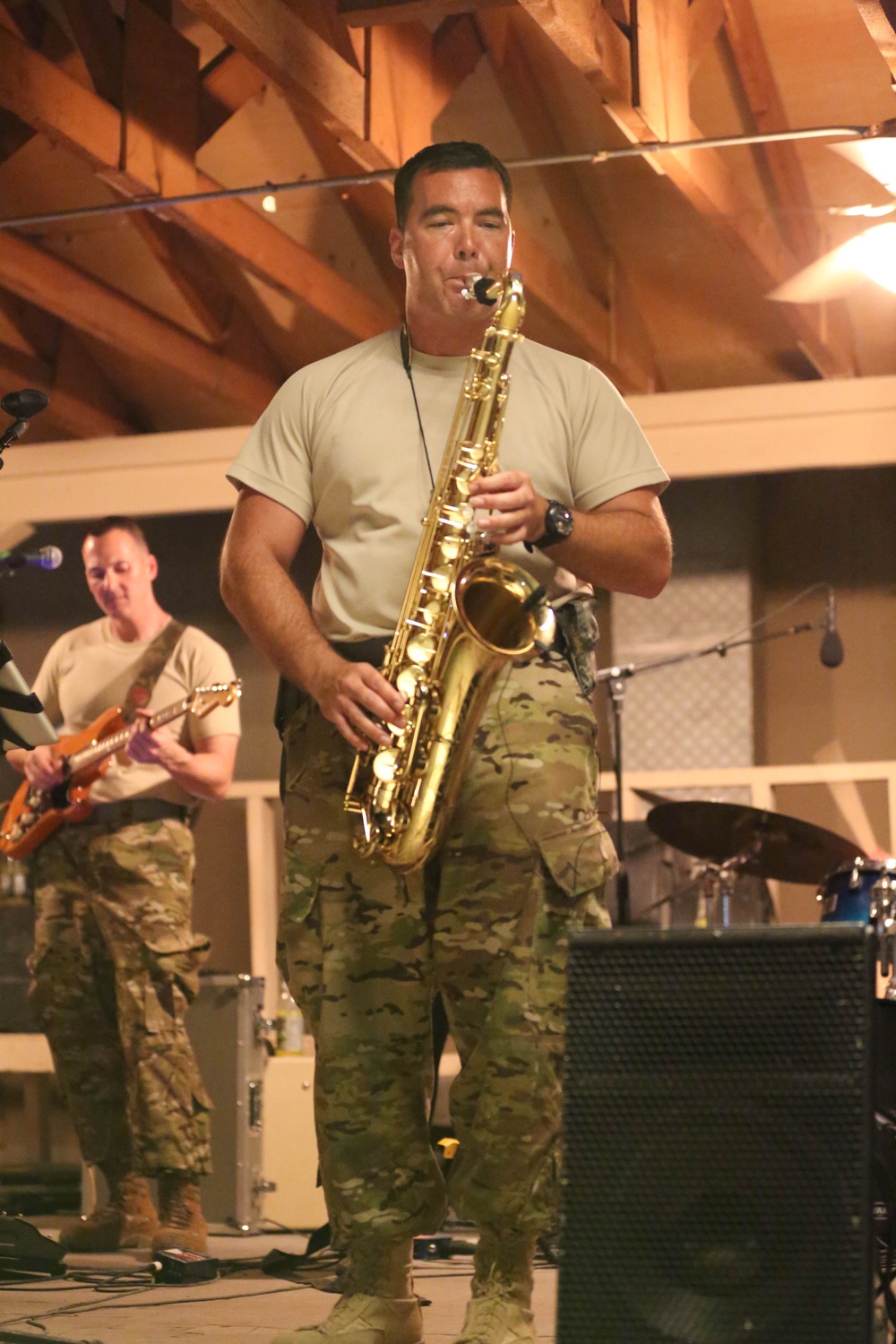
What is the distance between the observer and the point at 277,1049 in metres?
5.39

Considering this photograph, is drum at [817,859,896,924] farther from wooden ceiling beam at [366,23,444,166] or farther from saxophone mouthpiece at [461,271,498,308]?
wooden ceiling beam at [366,23,444,166]

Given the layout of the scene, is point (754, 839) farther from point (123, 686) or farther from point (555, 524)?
point (555, 524)

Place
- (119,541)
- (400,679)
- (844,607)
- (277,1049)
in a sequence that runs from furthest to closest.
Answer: (844,607) < (277,1049) < (119,541) < (400,679)

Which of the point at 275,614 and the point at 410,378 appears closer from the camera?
the point at 275,614

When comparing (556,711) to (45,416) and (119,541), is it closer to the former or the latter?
(119,541)

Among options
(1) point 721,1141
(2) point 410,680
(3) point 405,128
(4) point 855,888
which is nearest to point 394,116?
(3) point 405,128

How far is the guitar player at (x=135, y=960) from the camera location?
428cm

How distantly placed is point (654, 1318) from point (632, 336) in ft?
18.6

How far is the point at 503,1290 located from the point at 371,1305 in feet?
0.69

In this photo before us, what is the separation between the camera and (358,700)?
234cm

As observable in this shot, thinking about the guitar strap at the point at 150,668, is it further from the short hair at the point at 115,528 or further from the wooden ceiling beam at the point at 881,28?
the wooden ceiling beam at the point at 881,28

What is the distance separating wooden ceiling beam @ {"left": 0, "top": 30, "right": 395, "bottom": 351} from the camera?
5.02 meters

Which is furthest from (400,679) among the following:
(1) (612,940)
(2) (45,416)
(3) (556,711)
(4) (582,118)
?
(2) (45,416)

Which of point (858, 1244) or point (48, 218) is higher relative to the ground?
point (48, 218)
